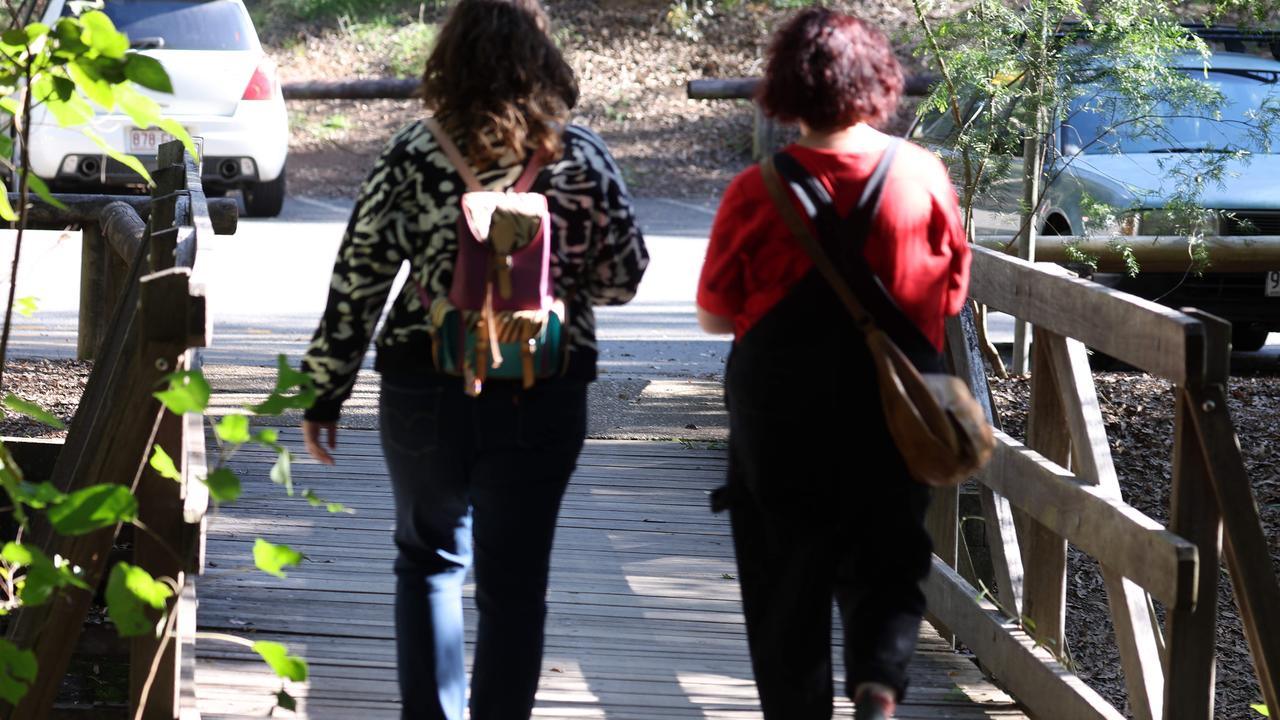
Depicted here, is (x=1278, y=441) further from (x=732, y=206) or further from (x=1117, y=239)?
(x=732, y=206)

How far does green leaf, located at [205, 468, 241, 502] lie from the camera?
8.81 feet

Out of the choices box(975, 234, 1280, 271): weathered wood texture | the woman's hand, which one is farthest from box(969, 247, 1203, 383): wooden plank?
box(975, 234, 1280, 271): weathered wood texture

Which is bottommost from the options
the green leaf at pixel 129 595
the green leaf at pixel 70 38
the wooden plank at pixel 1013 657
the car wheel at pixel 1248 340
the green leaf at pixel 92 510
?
the car wheel at pixel 1248 340

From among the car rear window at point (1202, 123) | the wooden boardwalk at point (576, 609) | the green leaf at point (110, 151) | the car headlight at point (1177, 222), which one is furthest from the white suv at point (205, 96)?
the green leaf at point (110, 151)

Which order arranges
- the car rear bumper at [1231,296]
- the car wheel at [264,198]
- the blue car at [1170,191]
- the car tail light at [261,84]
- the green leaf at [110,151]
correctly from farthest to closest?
the car wheel at [264,198]
the car tail light at [261,84]
the car rear bumper at [1231,296]
the blue car at [1170,191]
the green leaf at [110,151]

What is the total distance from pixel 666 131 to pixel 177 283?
19.7m

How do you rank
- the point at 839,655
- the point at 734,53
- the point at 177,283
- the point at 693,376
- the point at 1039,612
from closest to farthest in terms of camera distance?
the point at 177,283 < the point at 1039,612 < the point at 839,655 < the point at 693,376 < the point at 734,53

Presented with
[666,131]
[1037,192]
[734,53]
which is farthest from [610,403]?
[734,53]

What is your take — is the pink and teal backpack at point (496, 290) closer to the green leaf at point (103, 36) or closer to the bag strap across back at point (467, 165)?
the bag strap across back at point (467, 165)

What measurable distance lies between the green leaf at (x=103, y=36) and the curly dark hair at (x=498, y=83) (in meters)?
0.66

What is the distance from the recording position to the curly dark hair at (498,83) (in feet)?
10.3

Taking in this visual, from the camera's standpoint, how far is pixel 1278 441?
805 cm

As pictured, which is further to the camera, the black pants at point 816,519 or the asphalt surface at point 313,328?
the asphalt surface at point 313,328

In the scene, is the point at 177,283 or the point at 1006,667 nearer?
the point at 177,283
